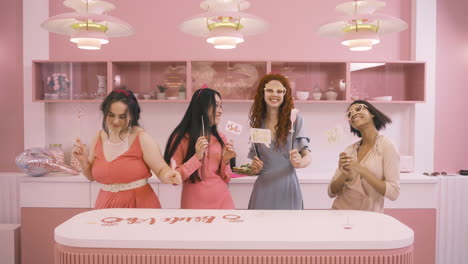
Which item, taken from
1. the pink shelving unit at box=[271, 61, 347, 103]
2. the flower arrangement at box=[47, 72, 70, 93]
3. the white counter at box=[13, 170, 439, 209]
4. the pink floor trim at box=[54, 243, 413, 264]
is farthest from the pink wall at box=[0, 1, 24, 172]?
the pink floor trim at box=[54, 243, 413, 264]

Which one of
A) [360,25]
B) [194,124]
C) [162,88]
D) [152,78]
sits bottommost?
[194,124]

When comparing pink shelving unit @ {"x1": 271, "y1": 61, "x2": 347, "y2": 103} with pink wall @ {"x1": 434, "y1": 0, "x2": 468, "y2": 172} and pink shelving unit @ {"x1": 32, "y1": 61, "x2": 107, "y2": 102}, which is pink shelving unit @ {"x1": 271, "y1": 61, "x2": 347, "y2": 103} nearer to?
pink wall @ {"x1": 434, "y1": 0, "x2": 468, "y2": 172}

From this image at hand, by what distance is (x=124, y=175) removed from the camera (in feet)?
7.16

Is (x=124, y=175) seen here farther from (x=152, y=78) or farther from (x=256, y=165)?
(x=152, y=78)

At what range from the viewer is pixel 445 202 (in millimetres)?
3766

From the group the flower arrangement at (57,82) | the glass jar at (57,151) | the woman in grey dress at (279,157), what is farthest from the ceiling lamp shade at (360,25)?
the glass jar at (57,151)

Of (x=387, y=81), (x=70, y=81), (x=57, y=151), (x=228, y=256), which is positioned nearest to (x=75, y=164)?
(x=57, y=151)

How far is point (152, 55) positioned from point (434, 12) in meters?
3.05

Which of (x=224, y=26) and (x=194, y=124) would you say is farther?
(x=194, y=124)

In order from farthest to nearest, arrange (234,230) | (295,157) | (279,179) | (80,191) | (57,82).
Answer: (57,82) < (80,191) < (279,179) < (295,157) < (234,230)

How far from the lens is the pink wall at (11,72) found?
3.93 metres

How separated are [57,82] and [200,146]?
2205 millimetres

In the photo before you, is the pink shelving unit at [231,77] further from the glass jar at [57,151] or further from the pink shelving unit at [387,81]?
the glass jar at [57,151]

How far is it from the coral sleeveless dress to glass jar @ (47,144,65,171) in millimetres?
1725
